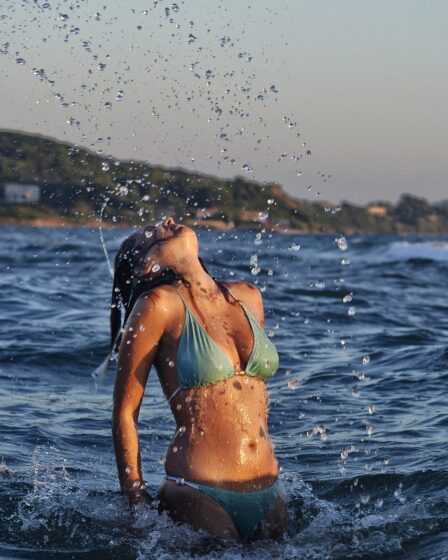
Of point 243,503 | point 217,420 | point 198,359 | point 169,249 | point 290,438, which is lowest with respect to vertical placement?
point 290,438

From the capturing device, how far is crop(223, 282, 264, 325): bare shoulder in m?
5.82

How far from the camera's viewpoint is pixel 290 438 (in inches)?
349

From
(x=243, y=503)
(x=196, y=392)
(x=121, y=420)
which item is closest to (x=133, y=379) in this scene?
(x=121, y=420)

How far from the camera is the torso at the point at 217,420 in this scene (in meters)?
5.37

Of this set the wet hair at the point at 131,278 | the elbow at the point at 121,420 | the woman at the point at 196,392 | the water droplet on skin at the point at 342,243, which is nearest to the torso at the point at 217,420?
the woman at the point at 196,392

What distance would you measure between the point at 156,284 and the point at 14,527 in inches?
74.6

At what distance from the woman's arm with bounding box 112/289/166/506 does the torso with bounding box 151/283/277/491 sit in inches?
3.8

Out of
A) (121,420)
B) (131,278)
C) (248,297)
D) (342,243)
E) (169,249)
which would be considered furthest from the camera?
(342,243)

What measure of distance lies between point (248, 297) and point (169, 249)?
57 centimetres

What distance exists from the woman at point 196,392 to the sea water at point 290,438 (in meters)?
0.18

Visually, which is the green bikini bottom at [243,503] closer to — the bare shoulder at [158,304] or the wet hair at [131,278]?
the bare shoulder at [158,304]

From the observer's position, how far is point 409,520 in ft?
21.7

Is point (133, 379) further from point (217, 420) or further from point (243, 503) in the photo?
point (243, 503)

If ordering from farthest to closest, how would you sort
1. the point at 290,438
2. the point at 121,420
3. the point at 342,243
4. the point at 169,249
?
the point at 290,438, the point at 342,243, the point at 169,249, the point at 121,420
